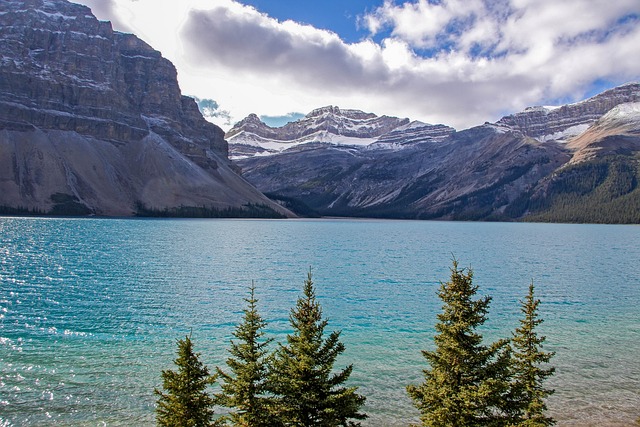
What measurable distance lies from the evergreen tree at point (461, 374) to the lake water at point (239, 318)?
299 inches

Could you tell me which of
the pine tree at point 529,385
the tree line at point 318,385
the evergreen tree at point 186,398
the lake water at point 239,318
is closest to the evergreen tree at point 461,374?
the tree line at point 318,385

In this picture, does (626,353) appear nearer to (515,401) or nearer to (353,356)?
(353,356)

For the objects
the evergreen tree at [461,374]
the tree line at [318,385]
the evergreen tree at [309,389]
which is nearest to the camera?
the tree line at [318,385]

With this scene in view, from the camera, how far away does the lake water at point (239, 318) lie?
2361 centimetres

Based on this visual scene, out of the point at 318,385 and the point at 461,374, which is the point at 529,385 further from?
the point at 318,385

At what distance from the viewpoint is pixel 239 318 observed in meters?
39.5

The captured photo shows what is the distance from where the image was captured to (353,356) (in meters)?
31.1

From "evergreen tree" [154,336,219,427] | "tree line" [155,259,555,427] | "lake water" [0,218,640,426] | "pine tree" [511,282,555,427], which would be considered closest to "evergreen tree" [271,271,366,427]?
"tree line" [155,259,555,427]

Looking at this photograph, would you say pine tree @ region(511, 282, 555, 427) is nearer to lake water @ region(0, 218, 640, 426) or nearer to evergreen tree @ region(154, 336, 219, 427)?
lake water @ region(0, 218, 640, 426)

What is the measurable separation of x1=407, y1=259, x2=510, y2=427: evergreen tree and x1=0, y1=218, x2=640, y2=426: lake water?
759 centimetres

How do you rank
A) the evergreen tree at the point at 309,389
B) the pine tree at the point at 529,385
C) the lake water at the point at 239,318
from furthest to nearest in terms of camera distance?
the lake water at the point at 239,318, the pine tree at the point at 529,385, the evergreen tree at the point at 309,389

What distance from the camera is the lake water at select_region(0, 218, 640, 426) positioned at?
2361 centimetres

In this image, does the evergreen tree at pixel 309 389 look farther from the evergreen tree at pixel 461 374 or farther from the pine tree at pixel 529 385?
the pine tree at pixel 529 385

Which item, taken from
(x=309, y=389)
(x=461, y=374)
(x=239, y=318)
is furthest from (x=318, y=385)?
(x=239, y=318)
